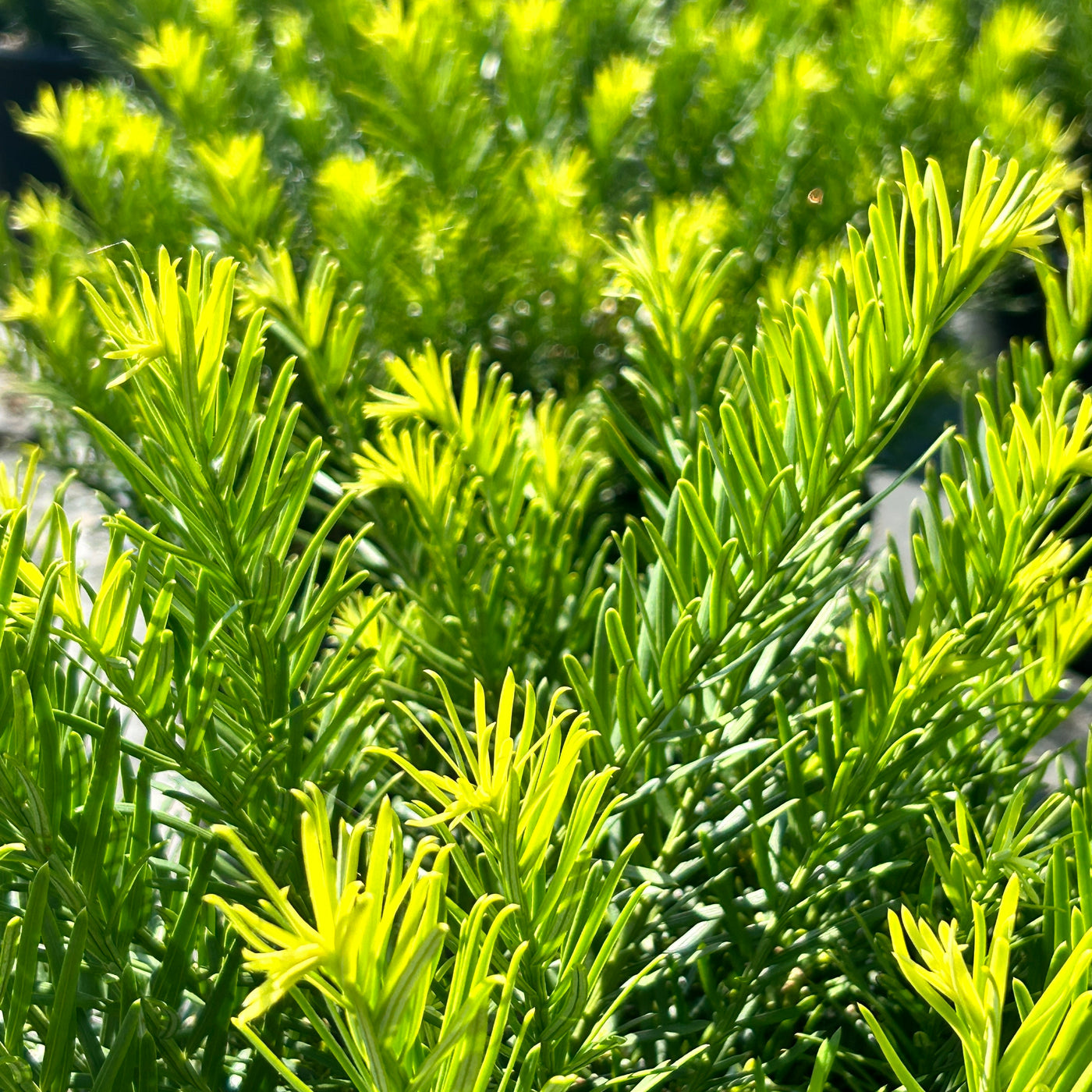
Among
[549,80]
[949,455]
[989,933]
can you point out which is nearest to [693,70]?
[549,80]

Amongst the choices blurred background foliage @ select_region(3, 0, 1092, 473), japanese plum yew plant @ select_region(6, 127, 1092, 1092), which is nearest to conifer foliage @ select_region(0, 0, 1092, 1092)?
japanese plum yew plant @ select_region(6, 127, 1092, 1092)

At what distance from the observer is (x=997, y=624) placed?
1.23 feet

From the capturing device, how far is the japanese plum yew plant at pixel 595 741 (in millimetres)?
259

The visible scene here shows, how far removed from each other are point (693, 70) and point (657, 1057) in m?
0.96

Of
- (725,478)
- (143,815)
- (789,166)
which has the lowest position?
(143,815)

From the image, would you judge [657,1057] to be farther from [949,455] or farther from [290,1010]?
[949,455]

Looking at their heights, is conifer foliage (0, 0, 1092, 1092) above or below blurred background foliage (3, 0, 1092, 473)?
below

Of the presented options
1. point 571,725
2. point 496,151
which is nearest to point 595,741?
point 571,725

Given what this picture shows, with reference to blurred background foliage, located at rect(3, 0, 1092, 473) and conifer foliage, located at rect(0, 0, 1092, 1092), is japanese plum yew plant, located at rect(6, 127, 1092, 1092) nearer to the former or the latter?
conifer foliage, located at rect(0, 0, 1092, 1092)

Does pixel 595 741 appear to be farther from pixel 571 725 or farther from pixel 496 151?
pixel 496 151

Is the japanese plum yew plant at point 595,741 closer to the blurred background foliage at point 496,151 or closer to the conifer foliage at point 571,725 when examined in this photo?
the conifer foliage at point 571,725

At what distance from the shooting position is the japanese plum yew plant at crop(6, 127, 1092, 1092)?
0.85 feet

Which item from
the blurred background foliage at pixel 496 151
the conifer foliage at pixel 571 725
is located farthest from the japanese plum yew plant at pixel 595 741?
the blurred background foliage at pixel 496 151

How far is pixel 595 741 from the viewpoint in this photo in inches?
14.4
